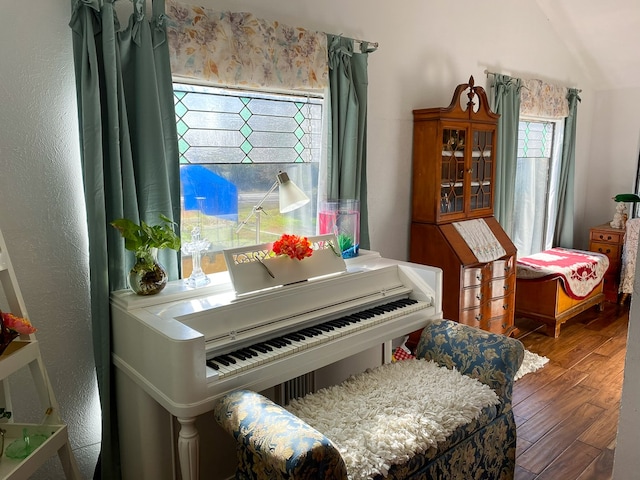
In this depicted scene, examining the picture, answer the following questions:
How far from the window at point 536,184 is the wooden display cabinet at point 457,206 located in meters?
1.10

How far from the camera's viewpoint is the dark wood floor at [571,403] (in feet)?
7.84

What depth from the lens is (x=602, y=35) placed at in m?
4.36

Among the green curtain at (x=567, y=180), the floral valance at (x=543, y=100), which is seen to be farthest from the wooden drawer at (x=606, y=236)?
the floral valance at (x=543, y=100)

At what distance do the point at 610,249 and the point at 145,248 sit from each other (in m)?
4.35

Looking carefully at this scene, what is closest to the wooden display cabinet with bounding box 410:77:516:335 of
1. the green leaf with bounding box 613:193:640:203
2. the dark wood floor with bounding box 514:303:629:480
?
the dark wood floor with bounding box 514:303:629:480

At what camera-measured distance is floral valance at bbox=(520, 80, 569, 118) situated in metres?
4.16

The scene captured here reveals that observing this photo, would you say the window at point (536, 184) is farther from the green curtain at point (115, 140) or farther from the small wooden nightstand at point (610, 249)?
the green curtain at point (115, 140)

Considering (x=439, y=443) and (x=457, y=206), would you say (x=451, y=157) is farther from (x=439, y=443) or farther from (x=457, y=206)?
(x=439, y=443)

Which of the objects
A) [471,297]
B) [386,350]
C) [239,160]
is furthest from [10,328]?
[471,297]

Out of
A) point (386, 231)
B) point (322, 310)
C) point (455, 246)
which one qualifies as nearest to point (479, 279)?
point (455, 246)

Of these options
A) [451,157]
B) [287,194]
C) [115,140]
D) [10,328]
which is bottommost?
[10,328]

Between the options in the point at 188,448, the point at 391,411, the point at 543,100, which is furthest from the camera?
the point at 543,100

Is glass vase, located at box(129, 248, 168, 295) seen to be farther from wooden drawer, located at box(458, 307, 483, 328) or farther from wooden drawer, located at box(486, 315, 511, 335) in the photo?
wooden drawer, located at box(486, 315, 511, 335)

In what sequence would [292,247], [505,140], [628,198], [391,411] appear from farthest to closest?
[628,198] < [505,140] < [292,247] < [391,411]
